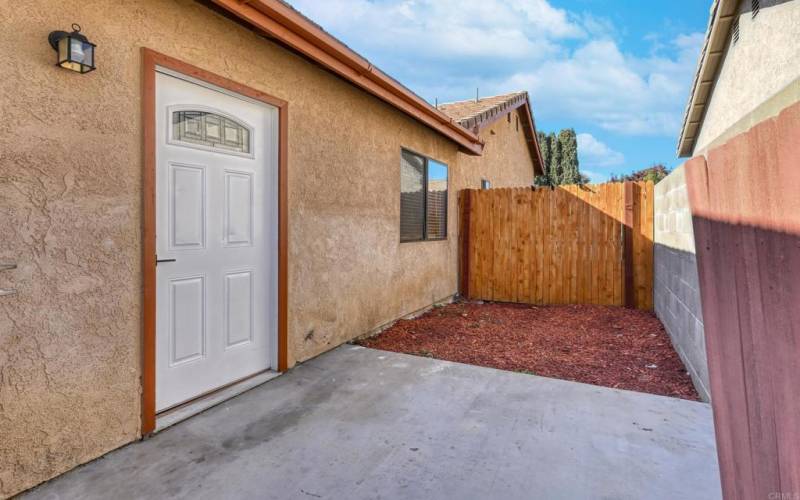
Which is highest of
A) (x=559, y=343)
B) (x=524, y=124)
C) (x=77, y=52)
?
(x=524, y=124)

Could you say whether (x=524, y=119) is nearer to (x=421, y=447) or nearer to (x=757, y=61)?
(x=757, y=61)

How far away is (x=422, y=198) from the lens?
7.31 meters

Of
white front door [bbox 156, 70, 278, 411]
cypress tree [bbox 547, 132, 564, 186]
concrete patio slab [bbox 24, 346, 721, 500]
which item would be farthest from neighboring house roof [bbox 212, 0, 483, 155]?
cypress tree [bbox 547, 132, 564, 186]

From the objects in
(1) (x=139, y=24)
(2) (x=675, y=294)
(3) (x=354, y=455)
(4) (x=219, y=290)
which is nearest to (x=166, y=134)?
(1) (x=139, y=24)

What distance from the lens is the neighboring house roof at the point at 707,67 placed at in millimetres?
8789

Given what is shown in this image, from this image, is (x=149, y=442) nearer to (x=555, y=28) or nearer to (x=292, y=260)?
(x=292, y=260)

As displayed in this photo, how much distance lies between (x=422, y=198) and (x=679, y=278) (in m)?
3.86

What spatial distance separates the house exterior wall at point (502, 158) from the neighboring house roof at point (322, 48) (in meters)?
3.47

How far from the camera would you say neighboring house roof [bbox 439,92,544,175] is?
370 inches

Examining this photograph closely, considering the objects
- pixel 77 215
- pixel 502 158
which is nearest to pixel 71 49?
pixel 77 215

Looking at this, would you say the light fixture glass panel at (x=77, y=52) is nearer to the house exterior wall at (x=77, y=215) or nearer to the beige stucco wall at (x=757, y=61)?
the house exterior wall at (x=77, y=215)

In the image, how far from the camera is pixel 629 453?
2820mm

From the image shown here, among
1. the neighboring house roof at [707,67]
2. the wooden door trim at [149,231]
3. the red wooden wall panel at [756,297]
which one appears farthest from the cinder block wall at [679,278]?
the neighboring house roof at [707,67]

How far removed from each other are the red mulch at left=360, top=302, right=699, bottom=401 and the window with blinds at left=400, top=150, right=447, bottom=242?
140 cm
